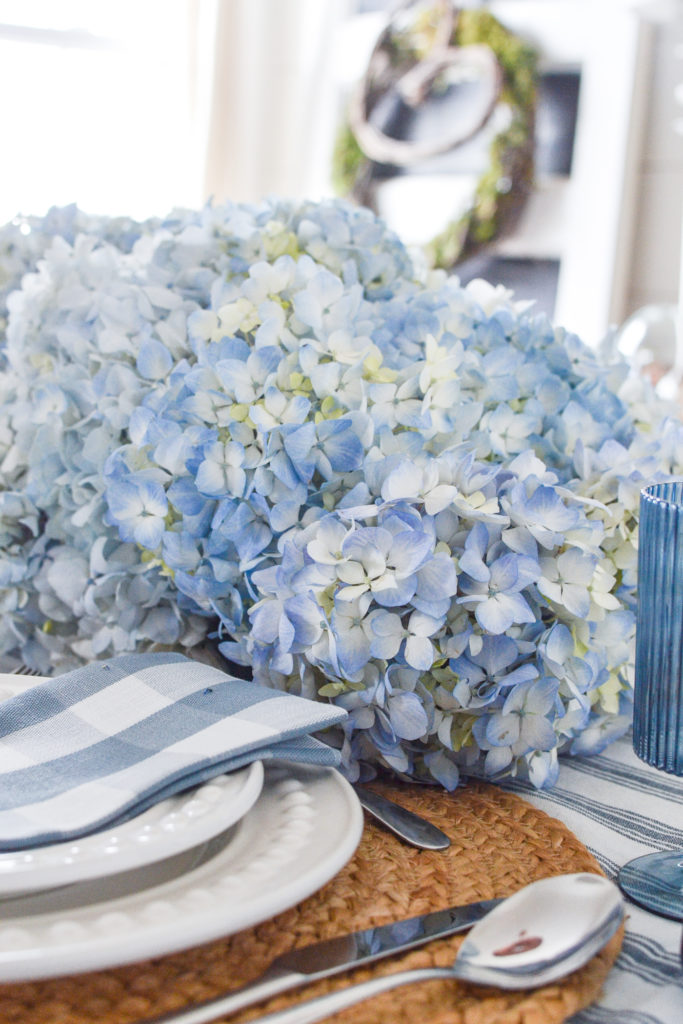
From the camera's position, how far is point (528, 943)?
1.23ft

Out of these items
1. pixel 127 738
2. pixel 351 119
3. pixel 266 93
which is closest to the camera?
pixel 127 738

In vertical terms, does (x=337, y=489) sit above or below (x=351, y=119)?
below

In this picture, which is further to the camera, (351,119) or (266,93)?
(266,93)

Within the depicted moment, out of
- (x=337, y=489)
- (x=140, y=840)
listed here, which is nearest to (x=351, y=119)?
(x=337, y=489)

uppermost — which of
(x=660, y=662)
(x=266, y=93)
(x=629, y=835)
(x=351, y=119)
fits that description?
(x=266, y=93)

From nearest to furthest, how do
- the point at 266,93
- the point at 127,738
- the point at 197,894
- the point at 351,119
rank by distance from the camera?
the point at 197,894 → the point at 127,738 → the point at 351,119 → the point at 266,93

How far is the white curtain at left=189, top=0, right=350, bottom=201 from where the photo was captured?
2.87 metres

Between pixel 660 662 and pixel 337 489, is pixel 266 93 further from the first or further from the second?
pixel 660 662

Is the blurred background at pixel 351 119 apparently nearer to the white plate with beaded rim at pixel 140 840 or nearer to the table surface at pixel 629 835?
the table surface at pixel 629 835

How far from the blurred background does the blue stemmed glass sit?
54.7 inches

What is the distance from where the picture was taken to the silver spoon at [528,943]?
353mm

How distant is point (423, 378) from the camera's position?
1.80 ft

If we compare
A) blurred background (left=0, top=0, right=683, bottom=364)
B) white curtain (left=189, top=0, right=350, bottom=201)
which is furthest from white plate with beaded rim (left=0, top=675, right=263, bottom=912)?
white curtain (left=189, top=0, right=350, bottom=201)

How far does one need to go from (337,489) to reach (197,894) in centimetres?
Answer: 24
